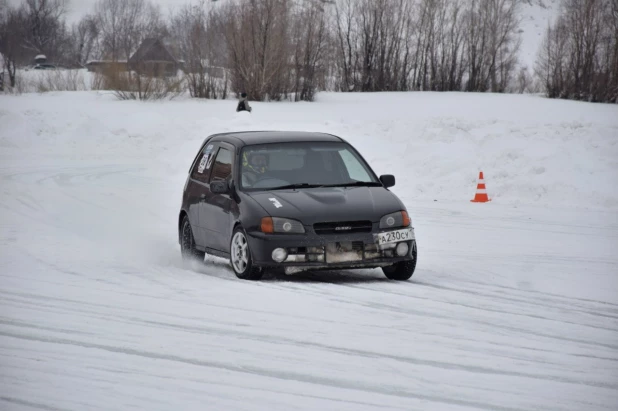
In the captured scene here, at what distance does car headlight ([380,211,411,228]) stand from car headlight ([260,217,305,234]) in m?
0.83

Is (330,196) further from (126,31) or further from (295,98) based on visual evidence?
(126,31)

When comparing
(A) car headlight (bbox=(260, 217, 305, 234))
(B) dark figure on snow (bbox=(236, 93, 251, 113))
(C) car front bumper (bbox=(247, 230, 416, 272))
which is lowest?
(C) car front bumper (bbox=(247, 230, 416, 272))

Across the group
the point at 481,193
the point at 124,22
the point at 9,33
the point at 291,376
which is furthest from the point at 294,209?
the point at 124,22

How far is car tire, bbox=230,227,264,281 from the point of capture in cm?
1045

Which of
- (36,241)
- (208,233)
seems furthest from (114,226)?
(208,233)

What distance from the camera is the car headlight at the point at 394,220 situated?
1043 centimetres

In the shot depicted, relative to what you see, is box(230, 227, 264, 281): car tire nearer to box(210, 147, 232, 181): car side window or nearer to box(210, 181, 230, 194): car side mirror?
box(210, 181, 230, 194): car side mirror

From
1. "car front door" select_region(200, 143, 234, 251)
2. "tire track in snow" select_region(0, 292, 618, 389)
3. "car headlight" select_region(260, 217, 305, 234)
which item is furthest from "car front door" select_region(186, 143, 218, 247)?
"tire track in snow" select_region(0, 292, 618, 389)

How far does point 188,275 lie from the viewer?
1113 cm

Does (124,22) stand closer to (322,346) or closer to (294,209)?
(294,209)

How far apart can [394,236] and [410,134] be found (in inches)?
759

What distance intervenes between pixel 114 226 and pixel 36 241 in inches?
93.7

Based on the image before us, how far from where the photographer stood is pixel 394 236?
1043 centimetres

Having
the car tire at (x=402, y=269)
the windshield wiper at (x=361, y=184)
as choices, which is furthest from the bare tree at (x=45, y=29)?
the car tire at (x=402, y=269)
